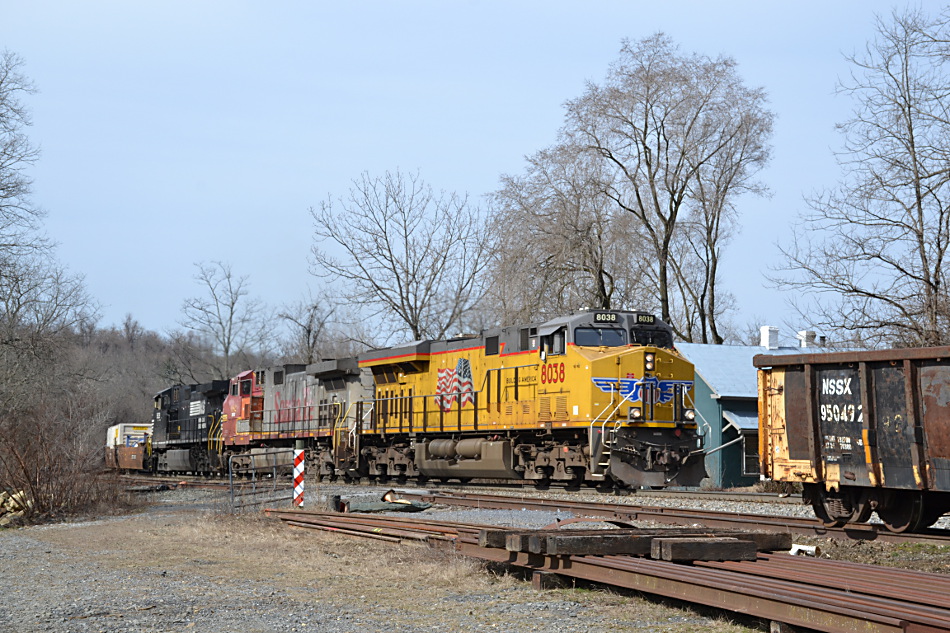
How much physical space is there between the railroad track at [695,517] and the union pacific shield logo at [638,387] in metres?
2.54

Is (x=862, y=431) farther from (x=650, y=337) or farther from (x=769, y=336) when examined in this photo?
(x=769, y=336)

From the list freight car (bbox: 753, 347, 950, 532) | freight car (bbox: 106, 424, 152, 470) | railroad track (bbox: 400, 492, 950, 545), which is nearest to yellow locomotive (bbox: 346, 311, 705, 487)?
railroad track (bbox: 400, 492, 950, 545)

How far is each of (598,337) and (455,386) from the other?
4533 millimetres

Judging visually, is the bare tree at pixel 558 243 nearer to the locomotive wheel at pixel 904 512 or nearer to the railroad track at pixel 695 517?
the railroad track at pixel 695 517

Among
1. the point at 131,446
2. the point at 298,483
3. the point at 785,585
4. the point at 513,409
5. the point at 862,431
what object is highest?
the point at 513,409

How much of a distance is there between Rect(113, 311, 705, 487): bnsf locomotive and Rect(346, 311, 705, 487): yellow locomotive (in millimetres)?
26

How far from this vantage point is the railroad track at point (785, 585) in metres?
5.25

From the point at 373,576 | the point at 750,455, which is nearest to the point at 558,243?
the point at 750,455

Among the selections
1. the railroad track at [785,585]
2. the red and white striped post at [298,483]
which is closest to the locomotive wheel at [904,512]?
the railroad track at [785,585]

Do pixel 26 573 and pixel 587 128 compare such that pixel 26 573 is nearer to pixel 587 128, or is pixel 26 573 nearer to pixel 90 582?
pixel 90 582

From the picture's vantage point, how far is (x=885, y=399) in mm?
10172

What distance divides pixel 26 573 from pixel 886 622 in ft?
26.7

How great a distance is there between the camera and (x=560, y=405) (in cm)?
1838

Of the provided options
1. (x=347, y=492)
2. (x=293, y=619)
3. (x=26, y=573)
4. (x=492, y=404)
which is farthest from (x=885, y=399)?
(x=347, y=492)
